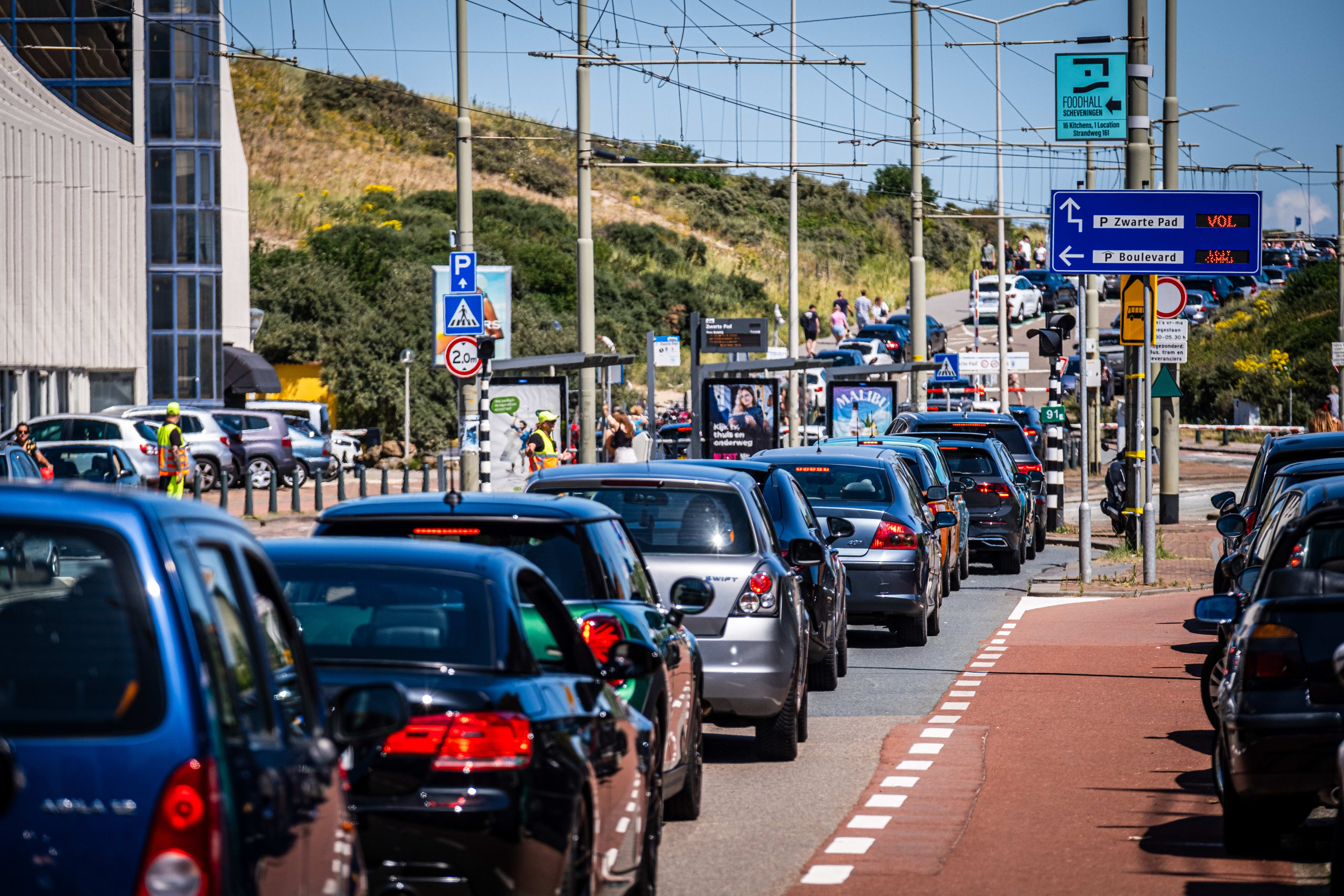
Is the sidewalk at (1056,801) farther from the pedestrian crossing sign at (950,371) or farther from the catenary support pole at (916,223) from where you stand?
the pedestrian crossing sign at (950,371)

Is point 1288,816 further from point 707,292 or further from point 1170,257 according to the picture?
point 707,292

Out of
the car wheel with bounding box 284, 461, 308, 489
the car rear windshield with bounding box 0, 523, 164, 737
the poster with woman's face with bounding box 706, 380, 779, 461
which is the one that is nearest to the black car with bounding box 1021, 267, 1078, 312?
the car wheel with bounding box 284, 461, 308, 489

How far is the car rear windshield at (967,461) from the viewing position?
87.4 feet

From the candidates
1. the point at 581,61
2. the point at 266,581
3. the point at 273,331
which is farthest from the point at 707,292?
the point at 266,581

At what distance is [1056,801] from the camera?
962 cm

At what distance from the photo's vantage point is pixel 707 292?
100 m

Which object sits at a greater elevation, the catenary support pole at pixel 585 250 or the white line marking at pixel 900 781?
the catenary support pole at pixel 585 250

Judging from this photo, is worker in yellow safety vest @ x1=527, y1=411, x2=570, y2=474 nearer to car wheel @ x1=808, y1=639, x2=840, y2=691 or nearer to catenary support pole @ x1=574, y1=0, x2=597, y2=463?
catenary support pole @ x1=574, y1=0, x2=597, y2=463

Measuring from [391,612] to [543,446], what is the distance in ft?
65.6

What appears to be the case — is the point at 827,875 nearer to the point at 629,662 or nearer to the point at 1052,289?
the point at 629,662

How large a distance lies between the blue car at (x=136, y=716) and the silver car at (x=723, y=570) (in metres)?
6.46

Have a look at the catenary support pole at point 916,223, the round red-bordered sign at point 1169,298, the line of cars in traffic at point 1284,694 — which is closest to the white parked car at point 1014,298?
the catenary support pole at point 916,223

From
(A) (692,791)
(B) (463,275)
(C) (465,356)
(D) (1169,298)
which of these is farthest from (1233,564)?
(B) (463,275)

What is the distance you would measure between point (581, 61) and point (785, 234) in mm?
94366
